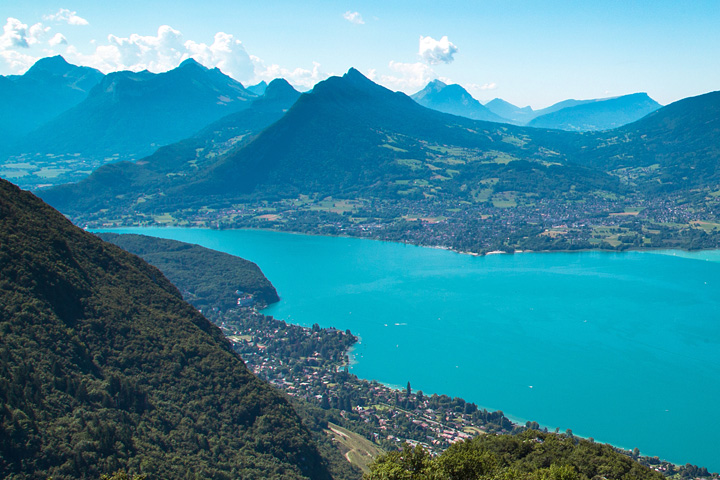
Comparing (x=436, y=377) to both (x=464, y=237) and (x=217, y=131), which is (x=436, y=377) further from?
(x=217, y=131)

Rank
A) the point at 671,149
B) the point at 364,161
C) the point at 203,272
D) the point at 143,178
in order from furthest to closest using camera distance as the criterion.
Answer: the point at 671,149
the point at 364,161
the point at 143,178
the point at 203,272

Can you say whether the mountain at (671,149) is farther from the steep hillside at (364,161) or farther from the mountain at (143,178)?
the mountain at (143,178)

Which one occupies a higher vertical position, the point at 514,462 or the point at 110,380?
the point at 110,380

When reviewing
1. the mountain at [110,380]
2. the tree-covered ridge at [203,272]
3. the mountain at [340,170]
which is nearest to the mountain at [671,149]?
the mountain at [340,170]

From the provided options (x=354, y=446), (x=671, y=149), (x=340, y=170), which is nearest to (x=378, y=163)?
(x=340, y=170)

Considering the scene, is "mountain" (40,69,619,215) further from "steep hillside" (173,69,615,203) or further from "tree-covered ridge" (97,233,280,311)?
"tree-covered ridge" (97,233,280,311)

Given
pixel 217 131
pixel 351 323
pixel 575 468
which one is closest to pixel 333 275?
pixel 351 323

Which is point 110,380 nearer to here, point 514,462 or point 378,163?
point 514,462

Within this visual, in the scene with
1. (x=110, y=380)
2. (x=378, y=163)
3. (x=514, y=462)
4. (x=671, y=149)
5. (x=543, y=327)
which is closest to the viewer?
(x=514, y=462)

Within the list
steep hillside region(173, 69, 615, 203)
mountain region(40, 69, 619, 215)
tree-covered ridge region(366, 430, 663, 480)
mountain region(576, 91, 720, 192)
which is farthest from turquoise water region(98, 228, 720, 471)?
mountain region(576, 91, 720, 192)
